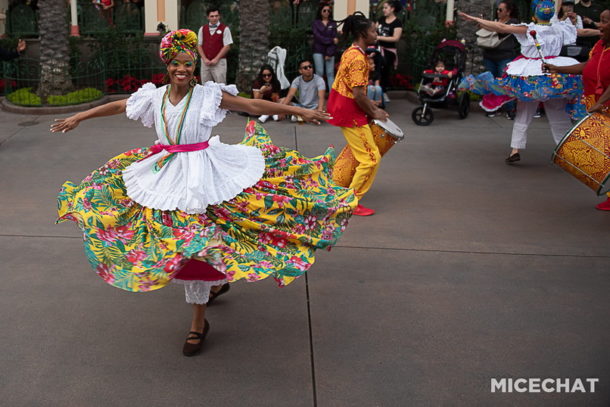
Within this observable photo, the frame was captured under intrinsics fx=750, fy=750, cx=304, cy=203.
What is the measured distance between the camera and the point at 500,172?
29.2 feet

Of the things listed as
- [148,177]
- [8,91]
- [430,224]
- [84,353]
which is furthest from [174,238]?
[8,91]

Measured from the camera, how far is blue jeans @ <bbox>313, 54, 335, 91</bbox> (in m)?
12.8

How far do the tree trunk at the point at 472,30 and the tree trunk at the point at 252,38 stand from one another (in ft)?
11.4

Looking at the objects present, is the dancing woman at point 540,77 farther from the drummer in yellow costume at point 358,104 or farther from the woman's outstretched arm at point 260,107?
the woman's outstretched arm at point 260,107

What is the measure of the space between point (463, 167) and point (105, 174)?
5.50m

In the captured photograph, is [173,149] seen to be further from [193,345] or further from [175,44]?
[193,345]

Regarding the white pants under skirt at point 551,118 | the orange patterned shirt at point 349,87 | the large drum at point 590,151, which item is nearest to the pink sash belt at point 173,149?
the orange patterned shirt at point 349,87

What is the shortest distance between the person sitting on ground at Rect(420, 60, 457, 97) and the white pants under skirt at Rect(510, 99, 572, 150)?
2789 millimetres

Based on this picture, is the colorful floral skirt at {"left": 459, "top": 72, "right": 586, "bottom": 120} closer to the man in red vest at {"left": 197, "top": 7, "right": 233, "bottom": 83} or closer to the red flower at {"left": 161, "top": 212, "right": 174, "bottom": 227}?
the man in red vest at {"left": 197, "top": 7, "right": 233, "bottom": 83}

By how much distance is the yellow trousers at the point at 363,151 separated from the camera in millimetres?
7078

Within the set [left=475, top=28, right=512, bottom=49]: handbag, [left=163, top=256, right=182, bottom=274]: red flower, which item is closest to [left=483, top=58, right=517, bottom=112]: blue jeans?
[left=475, top=28, right=512, bottom=49]: handbag

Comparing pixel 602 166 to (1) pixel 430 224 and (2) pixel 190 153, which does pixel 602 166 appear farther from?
(2) pixel 190 153

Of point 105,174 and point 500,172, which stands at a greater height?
point 105,174

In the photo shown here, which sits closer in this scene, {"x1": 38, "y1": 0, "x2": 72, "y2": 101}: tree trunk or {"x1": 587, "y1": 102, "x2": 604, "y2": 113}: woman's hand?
{"x1": 587, "y1": 102, "x2": 604, "y2": 113}: woman's hand
